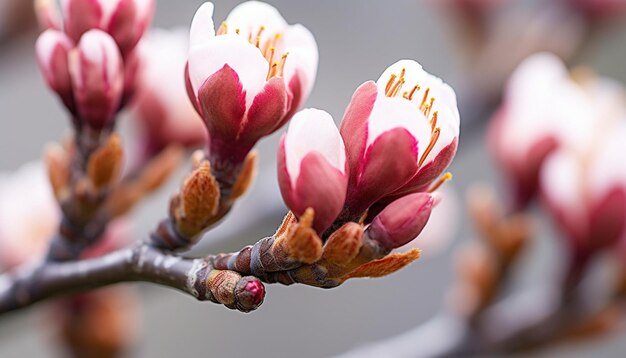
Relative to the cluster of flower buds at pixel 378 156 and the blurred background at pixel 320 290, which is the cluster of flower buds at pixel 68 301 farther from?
the blurred background at pixel 320 290

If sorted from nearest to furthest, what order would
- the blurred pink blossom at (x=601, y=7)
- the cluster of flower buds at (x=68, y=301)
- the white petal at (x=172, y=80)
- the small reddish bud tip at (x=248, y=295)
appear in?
the small reddish bud tip at (x=248, y=295) → the white petal at (x=172, y=80) → the cluster of flower buds at (x=68, y=301) → the blurred pink blossom at (x=601, y=7)

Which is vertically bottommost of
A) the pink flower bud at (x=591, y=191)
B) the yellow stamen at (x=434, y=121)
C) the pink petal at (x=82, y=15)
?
the yellow stamen at (x=434, y=121)

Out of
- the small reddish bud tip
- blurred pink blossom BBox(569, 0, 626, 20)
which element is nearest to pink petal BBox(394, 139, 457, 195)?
the small reddish bud tip

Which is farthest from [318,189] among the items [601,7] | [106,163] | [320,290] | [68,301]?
[320,290]

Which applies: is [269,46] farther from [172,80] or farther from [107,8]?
[172,80]

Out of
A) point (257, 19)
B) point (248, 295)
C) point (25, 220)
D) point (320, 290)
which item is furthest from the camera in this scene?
point (320, 290)

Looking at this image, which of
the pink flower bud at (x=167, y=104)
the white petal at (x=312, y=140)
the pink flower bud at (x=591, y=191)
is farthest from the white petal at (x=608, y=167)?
the white petal at (x=312, y=140)

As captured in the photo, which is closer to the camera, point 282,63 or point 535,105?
point 282,63
